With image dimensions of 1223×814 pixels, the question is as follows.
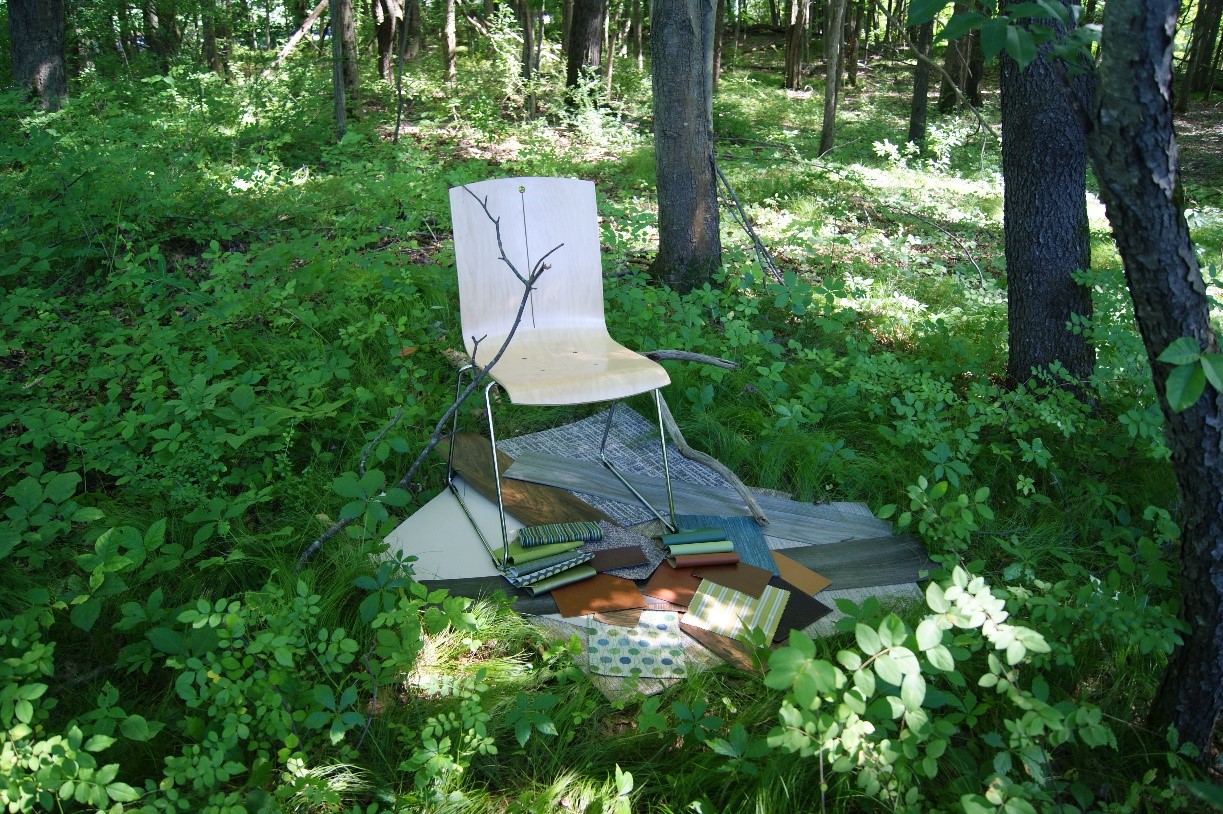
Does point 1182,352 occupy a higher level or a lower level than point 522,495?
higher

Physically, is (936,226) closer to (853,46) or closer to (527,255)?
(527,255)

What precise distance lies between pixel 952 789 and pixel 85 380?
3.20m

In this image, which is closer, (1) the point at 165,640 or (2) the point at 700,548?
(1) the point at 165,640

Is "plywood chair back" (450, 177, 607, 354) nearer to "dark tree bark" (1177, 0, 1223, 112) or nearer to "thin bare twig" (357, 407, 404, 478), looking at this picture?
"thin bare twig" (357, 407, 404, 478)

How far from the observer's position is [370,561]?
2.24 metres

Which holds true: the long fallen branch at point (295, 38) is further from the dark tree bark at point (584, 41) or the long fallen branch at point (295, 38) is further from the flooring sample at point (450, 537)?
the flooring sample at point (450, 537)

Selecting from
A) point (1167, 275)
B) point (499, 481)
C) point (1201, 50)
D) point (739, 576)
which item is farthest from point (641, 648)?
point (1201, 50)

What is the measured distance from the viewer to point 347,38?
22.7ft

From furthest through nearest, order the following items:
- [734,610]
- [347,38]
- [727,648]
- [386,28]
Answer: [386,28], [347,38], [734,610], [727,648]

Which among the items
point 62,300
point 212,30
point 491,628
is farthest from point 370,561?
point 212,30

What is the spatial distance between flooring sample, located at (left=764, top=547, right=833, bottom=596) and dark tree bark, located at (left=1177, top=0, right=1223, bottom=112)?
1014 cm

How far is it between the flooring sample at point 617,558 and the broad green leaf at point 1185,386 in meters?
1.55

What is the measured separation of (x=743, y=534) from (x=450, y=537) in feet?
3.23

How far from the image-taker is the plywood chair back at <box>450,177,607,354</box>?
9.65 feet
